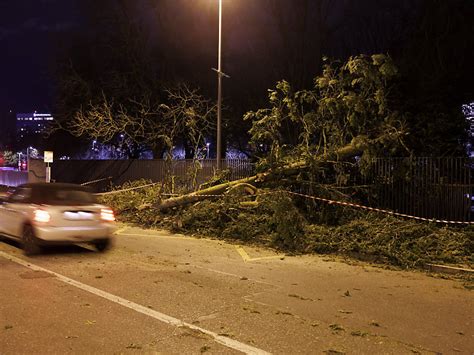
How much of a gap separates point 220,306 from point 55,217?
14.9ft

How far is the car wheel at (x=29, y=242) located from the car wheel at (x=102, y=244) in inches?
45.3

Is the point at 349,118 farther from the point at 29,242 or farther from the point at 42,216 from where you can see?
the point at 29,242

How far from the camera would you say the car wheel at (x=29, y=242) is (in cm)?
982

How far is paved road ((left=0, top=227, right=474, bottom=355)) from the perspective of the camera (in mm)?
5207

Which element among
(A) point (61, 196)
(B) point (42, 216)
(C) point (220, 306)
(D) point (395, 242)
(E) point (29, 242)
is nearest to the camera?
(C) point (220, 306)

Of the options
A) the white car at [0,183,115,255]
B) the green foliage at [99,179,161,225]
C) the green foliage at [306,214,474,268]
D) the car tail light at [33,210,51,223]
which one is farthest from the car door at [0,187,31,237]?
the green foliage at [306,214,474,268]

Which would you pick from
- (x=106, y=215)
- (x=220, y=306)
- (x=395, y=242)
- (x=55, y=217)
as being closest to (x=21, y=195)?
(x=55, y=217)

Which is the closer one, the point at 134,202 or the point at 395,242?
the point at 395,242

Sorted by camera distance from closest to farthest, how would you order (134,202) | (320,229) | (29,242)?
(29,242)
(320,229)
(134,202)

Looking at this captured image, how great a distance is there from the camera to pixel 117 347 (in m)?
5.01

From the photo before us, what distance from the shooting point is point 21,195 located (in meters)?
10.5

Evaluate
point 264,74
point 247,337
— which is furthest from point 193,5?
point 247,337

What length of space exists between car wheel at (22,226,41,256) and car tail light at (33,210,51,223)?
33 centimetres

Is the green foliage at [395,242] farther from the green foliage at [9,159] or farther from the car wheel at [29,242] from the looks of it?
the green foliage at [9,159]
